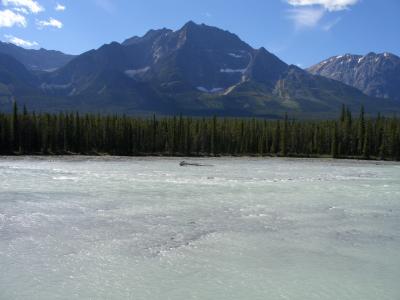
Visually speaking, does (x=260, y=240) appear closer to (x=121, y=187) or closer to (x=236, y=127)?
(x=121, y=187)

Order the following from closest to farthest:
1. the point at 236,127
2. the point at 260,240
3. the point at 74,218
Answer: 1. the point at 260,240
2. the point at 74,218
3. the point at 236,127

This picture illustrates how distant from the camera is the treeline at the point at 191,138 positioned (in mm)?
108312

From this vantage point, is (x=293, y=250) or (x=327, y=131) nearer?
(x=293, y=250)

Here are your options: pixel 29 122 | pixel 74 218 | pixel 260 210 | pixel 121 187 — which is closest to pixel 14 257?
pixel 74 218

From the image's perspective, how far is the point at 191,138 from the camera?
11794 cm

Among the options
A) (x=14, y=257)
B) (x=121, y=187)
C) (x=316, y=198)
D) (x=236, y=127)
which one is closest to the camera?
(x=14, y=257)

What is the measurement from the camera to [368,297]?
15.8 m

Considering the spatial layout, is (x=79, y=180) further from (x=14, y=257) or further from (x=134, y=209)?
(x=14, y=257)

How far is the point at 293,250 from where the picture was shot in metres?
21.4

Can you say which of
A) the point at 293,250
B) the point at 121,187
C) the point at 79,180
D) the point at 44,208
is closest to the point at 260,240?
the point at 293,250

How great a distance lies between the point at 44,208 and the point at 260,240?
15664 millimetres

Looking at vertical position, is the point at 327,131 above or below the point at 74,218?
above

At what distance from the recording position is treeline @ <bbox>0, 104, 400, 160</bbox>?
10831 cm

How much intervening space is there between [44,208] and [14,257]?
12006mm
